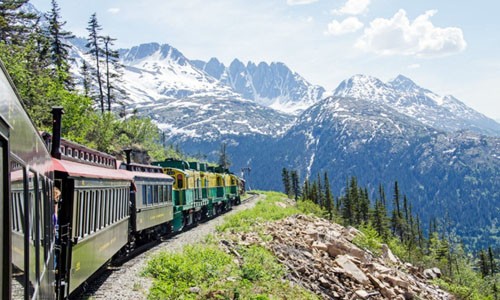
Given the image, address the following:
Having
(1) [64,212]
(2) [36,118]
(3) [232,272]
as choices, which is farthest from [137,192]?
(2) [36,118]

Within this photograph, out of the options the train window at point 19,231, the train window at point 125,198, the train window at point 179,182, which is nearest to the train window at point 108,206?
the train window at point 125,198

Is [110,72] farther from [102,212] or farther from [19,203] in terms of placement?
[19,203]

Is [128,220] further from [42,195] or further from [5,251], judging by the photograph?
[5,251]

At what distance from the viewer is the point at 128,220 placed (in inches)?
834

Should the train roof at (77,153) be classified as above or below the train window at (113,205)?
above

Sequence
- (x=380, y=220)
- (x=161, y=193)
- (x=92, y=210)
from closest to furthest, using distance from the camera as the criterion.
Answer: (x=92, y=210) < (x=161, y=193) < (x=380, y=220)

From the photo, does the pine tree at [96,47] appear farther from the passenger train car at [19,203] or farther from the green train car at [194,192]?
the passenger train car at [19,203]

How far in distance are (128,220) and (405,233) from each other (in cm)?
11028

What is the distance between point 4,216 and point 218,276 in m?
13.1

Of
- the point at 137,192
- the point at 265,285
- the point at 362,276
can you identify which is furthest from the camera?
the point at 362,276

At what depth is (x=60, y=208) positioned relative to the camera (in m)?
10.7

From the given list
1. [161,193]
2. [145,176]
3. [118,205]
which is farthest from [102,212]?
[161,193]

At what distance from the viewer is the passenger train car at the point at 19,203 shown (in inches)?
149

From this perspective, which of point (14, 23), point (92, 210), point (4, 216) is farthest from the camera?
point (14, 23)
